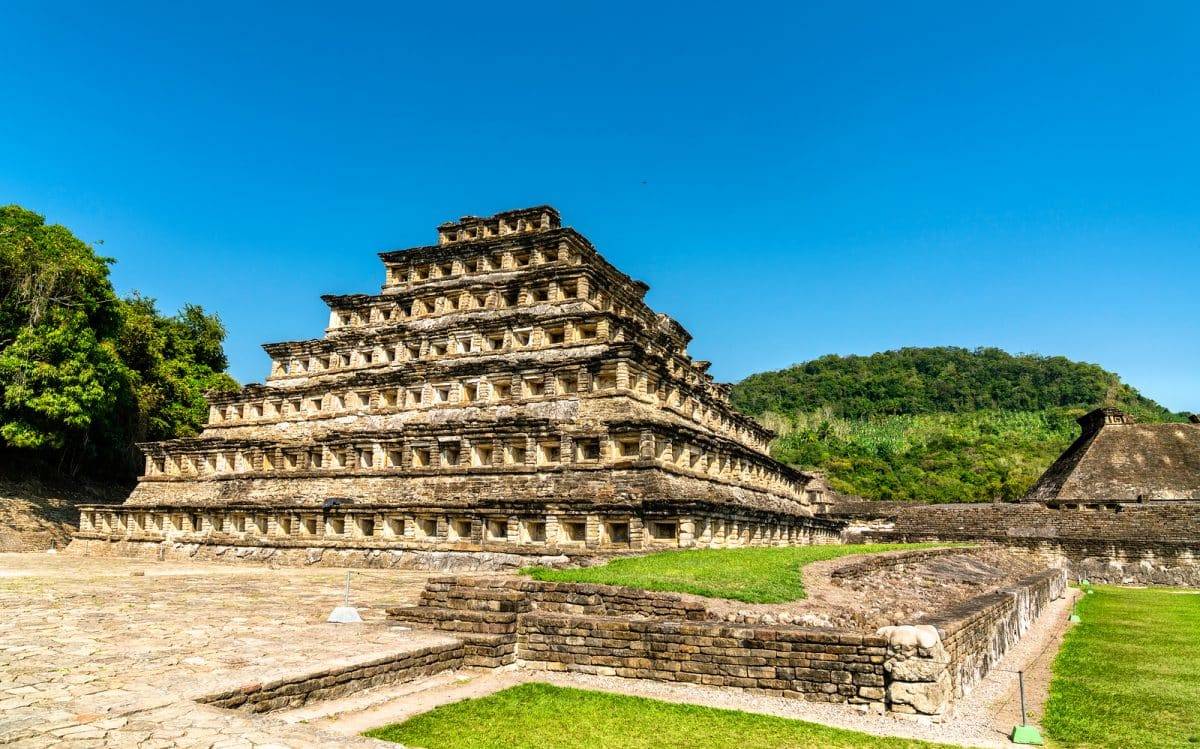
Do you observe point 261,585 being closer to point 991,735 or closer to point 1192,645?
point 991,735

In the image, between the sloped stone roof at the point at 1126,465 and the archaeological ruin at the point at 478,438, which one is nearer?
the archaeological ruin at the point at 478,438

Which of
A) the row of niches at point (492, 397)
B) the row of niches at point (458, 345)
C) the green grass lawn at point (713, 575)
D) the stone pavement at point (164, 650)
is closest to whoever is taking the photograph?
the stone pavement at point (164, 650)

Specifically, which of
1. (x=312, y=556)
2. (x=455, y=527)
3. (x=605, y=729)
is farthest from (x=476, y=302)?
(x=605, y=729)

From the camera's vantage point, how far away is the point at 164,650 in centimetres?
869

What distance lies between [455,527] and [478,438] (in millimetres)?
3298

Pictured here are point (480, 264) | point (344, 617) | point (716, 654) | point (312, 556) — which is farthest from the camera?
point (480, 264)

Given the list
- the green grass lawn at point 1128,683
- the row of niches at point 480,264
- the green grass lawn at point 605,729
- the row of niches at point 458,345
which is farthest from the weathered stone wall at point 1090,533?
the green grass lawn at point 605,729

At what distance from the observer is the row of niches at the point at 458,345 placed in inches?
1069

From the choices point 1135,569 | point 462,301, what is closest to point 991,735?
point 1135,569

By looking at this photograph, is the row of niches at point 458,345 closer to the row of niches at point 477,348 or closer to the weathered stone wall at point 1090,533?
the row of niches at point 477,348

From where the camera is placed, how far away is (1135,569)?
26469 millimetres

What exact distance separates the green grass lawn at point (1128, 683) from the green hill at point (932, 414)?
44443 mm

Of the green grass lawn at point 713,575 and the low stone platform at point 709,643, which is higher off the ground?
the green grass lawn at point 713,575

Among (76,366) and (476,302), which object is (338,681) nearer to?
(476,302)
